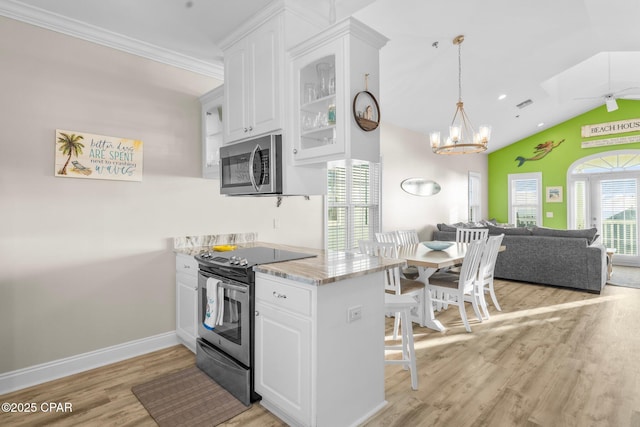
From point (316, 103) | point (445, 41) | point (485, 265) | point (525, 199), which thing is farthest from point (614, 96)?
point (316, 103)

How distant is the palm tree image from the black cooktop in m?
1.24

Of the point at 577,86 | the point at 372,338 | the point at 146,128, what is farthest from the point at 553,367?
the point at 577,86

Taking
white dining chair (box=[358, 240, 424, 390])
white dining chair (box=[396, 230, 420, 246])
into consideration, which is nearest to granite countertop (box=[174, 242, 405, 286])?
white dining chair (box=[358, 240, 424, 390])

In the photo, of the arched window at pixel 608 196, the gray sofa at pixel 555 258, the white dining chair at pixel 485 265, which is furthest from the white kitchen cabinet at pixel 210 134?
the arched window at pixel 608 196

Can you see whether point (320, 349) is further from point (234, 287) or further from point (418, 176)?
point (418, 176)

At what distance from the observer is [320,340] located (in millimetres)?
1782

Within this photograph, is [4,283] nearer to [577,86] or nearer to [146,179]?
[146,179]

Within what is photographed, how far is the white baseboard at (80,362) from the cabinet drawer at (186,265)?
64cm

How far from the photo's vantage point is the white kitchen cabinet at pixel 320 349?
1.80 meters

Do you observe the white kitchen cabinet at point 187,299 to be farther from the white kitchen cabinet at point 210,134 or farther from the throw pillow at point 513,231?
the throw pillow at point 513,231

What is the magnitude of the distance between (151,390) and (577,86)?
8394 mm

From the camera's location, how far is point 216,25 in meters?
2.71

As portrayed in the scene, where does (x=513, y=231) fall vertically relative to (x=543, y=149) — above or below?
below

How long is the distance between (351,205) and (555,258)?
10.8ft
